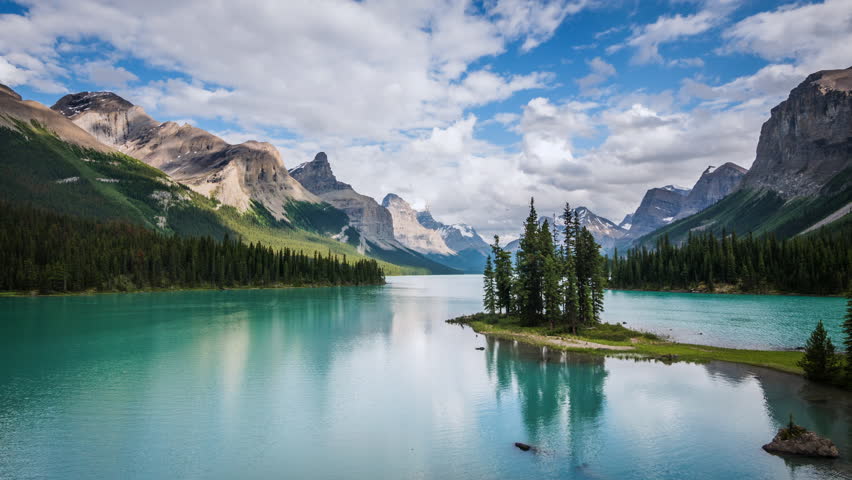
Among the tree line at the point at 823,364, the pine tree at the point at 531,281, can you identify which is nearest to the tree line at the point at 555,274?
the pine tree at the point at 531,281

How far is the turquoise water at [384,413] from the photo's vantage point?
2372 cm

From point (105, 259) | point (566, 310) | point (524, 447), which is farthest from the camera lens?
point (105, 259)

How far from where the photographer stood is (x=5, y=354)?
51312mm

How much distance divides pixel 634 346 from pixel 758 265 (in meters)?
133

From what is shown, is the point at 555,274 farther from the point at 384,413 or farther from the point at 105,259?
the point at 105,259

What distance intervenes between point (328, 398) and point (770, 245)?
17828 centimetres

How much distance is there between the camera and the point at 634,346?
184 ft

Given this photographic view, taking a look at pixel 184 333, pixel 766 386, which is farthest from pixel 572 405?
pixel 184 333

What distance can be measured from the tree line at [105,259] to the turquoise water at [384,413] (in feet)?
315

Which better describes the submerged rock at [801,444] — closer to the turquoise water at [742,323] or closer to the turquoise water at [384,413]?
the turquoise water at [384,413]

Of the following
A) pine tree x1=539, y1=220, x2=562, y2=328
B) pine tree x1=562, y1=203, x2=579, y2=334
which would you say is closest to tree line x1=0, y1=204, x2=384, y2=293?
pine tree x1=539, y1=220, x2=562, y2=328

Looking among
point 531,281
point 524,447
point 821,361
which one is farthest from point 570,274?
point 524,447

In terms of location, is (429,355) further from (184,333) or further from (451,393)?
(184,333)

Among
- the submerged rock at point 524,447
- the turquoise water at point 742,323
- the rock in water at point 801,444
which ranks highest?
the rock in water at point 801,444
